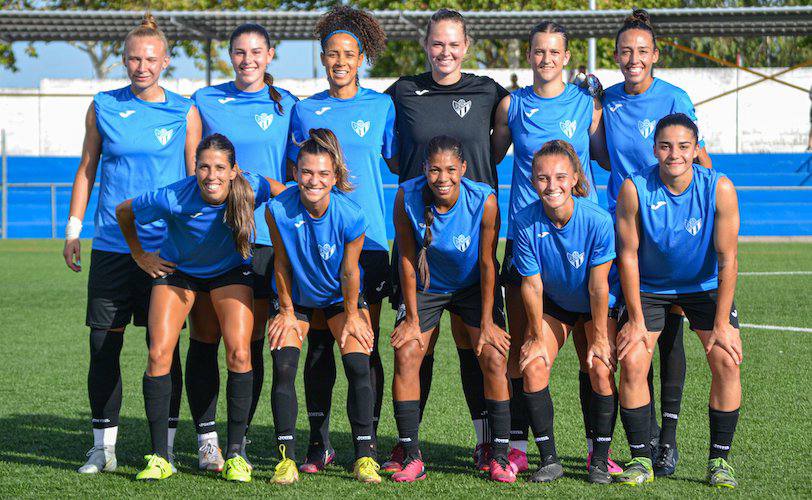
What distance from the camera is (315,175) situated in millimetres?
4582

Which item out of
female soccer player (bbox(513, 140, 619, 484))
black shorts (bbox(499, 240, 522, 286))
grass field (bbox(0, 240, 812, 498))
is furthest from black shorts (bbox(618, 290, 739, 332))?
grass field (bbox(0, 240, 812, 498))

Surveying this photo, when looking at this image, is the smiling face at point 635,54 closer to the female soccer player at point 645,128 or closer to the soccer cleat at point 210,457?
the female soccer player at point 645,128

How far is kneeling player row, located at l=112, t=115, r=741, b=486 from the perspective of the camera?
455cm

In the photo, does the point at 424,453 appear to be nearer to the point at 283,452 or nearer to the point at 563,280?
the point at 283,452

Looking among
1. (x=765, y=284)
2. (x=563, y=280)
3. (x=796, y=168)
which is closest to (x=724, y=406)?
(x=563, y=280)

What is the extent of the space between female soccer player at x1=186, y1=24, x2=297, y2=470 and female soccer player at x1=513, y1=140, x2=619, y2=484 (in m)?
1.25

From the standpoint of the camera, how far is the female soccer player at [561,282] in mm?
4547

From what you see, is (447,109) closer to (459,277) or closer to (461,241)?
(461,241)

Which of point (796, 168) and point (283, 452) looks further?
point (796, 168)

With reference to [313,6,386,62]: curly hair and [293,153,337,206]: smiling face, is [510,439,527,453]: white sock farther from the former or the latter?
[313,6,386,62]: curly hair

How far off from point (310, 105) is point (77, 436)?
7.66 feet

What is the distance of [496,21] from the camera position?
769 inches

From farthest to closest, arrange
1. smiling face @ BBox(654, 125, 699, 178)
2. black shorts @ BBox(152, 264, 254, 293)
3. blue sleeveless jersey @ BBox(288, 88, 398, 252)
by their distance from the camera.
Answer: blue sleeveless jersey @ BBox(288, 88, 398, 252), black shorts @ BBox(152, 264, 254, 293), smiling face @ BBox(654, 125, 699, 178)

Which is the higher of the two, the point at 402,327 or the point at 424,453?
the point at 402,327
